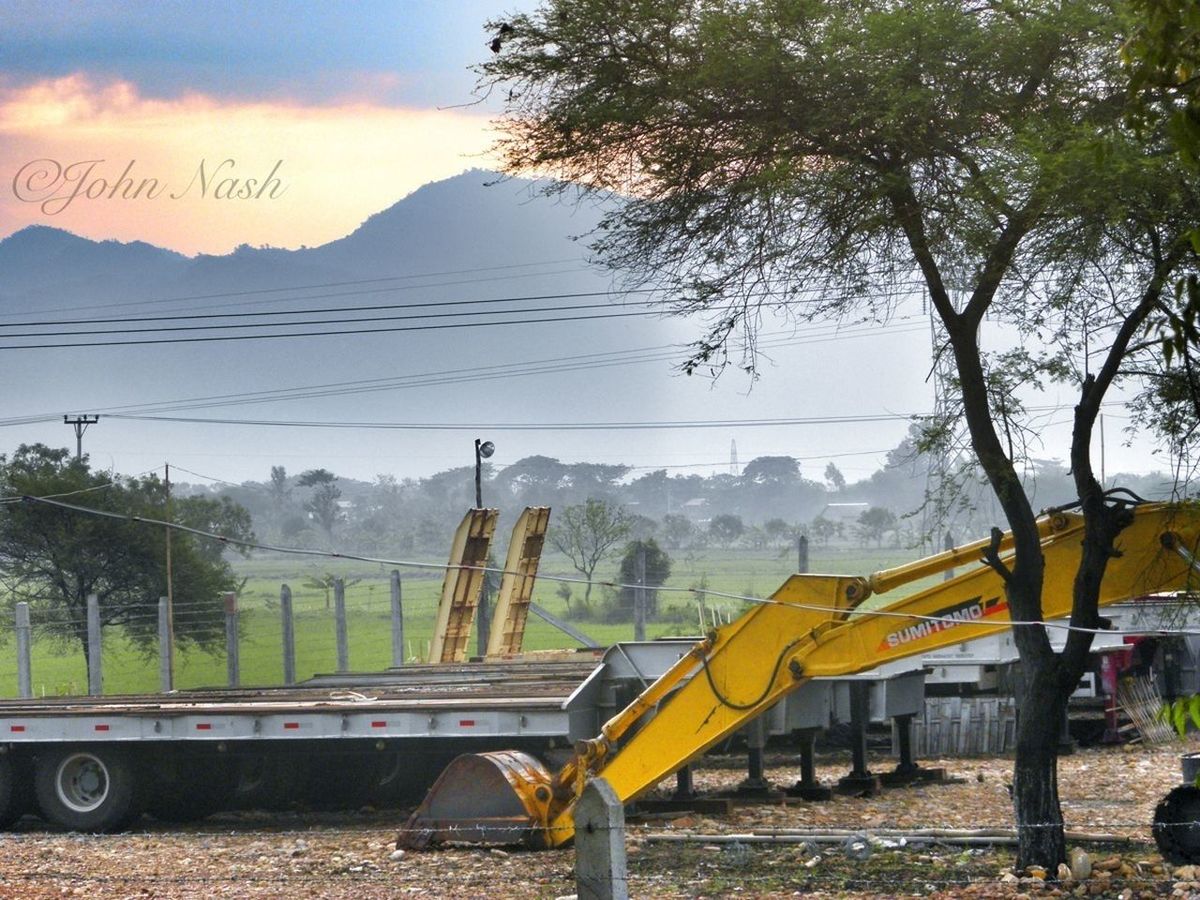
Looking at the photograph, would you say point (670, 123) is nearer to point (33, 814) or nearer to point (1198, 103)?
point (1198, 103)

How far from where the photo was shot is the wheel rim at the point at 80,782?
1548cm

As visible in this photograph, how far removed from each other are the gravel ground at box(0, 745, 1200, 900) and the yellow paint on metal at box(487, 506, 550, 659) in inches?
308

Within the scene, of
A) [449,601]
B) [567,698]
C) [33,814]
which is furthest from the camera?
[449,601]

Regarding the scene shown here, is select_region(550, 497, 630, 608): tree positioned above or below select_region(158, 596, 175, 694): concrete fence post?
above

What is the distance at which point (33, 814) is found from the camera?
16.0 metres

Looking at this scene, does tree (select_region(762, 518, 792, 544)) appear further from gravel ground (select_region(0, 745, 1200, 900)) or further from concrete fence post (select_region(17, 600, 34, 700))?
gravel ground (select_region(0, 745, 1200, 900))

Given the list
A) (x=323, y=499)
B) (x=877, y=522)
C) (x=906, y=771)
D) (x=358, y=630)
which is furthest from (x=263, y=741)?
(x=323, y=499)

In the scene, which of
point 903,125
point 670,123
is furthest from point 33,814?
point 903,125

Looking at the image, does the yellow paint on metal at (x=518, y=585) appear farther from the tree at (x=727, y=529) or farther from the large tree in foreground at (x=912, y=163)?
the tree at (x=727, y=529)

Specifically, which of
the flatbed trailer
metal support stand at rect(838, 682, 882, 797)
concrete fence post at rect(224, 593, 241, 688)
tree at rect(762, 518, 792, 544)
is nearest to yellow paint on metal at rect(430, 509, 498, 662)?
concrete fence post at rect(224, 593, 241, 688)

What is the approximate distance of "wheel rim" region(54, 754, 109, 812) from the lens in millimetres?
15477

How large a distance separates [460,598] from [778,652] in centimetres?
1216

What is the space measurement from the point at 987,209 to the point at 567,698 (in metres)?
5.75

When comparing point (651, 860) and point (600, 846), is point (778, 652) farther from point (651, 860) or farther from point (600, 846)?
point (600, 846)
